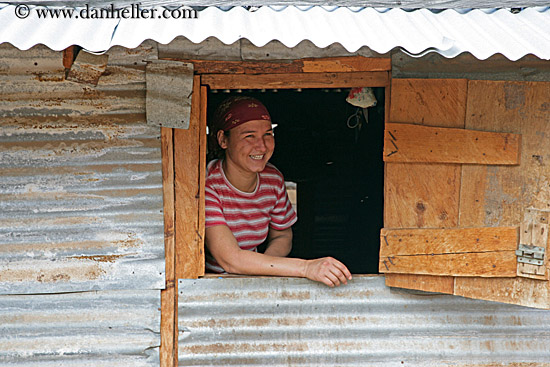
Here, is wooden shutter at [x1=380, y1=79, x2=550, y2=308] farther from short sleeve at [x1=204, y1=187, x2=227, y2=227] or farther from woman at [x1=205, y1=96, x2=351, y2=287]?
short sleeve at [x1=204, y1=187, x2=227, y2=227]

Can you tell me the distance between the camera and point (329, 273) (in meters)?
3.65

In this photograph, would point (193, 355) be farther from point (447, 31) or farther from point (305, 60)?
point (447, 31)

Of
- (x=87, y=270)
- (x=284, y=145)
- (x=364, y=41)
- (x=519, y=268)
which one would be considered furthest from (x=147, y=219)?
(x=284, y=145)

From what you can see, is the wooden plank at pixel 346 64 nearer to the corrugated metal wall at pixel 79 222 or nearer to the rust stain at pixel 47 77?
the corrugated metal wall at pixel 79 222

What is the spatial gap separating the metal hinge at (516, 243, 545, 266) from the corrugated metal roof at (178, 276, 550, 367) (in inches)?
19.4

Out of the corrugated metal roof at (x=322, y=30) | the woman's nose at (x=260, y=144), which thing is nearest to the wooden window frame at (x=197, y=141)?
the corrugated metal roof at (x=322, y=30)

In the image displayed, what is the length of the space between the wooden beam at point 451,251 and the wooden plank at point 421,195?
68mm

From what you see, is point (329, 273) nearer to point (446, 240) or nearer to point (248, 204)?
point (446, 240)

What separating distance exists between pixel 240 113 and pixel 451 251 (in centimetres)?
177

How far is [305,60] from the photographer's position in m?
3.61

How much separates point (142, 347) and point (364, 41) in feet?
7.79

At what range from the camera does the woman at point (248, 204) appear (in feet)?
12.3

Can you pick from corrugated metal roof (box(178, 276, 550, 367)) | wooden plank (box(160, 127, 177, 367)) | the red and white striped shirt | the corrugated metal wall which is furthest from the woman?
the corrugated metal wall

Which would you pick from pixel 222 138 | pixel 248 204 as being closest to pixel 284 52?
pixel 222 138
